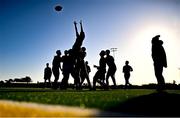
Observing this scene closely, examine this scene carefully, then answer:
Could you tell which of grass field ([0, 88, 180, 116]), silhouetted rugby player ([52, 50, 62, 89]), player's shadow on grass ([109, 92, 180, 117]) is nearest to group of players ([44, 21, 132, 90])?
silhouetted rugby player ([52, 50, 62, 89])

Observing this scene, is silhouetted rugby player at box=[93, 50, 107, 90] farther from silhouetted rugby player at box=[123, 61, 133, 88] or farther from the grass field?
the grass field

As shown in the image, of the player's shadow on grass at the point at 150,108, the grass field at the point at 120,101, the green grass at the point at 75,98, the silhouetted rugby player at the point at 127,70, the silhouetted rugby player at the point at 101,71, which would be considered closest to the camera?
the player's shadow on grass at the point at 150,108

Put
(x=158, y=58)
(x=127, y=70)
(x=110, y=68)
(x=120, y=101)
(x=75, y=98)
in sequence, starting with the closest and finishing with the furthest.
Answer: (x=120, y=101) → (x=75, y=98) → (x=158, y=58) → (x=110, y=68) → (x=127, y=70)

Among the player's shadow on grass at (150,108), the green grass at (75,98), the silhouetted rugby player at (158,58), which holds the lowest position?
the player's shadow on grass at (150,108)

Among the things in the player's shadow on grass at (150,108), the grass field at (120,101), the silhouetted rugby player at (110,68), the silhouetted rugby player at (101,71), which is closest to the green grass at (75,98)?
the grass field at (120,101)

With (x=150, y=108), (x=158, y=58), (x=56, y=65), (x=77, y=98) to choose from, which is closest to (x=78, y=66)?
(x=56, y=65)

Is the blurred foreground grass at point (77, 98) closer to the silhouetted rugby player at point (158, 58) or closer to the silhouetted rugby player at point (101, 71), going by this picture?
the silhouetted rugby player at point (158, 58)

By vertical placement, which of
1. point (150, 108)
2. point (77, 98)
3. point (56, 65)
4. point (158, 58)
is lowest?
point (150, 108)

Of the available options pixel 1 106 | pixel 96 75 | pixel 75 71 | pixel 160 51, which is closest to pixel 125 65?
pixel 96 75

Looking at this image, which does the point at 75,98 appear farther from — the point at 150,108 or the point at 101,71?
the point at 101,71

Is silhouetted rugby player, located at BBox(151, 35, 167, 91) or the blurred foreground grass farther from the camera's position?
silhouetted rugby player, located at BBox(151, 35, 167, 91)

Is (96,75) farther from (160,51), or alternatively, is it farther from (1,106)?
(1,106)

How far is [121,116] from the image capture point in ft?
16.7

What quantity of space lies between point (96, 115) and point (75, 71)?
46.1 feet
